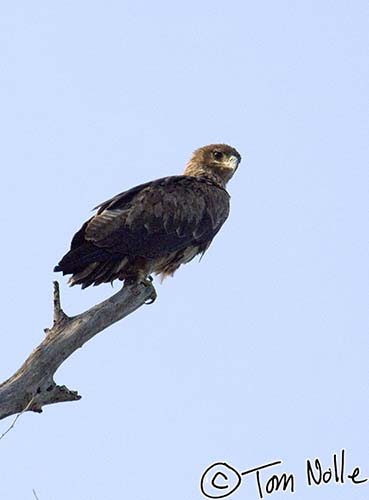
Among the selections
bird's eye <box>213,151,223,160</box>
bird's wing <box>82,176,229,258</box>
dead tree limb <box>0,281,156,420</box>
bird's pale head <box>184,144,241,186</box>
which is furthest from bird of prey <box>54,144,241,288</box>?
dead tree limb <box>0,281,156,420</box>

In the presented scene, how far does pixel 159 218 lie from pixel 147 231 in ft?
0.86

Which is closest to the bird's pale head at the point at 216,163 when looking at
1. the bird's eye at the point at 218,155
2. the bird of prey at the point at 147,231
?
the bird's eye at the point at 218,155

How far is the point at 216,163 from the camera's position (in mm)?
11484

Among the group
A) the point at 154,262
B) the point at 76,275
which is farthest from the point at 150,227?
the point at 76,275

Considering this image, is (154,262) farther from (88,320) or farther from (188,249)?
(88,320)

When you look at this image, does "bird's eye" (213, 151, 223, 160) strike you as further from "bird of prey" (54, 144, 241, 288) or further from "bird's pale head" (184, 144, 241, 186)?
"bird of prey" (54, 144, 241, 288)

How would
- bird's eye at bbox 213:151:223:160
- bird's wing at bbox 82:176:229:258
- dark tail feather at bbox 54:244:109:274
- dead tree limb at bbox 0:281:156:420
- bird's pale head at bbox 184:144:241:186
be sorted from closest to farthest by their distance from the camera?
dead tree limb at bbox 0:281:156:420, dark tail feather at bbox 54:244:109:274, bird's wing at bbox 82:176:229:258, bird's pale head at bbox 184:144:241:186, bird's eye at bbox 213:151:223:160

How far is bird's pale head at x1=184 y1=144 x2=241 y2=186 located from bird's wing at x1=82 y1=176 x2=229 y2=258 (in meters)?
0.96

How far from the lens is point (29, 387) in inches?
279

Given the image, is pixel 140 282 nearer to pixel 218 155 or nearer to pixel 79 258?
pixel 79 258

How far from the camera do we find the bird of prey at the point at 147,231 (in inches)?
344

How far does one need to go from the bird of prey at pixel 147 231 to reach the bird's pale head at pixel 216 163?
64 cm

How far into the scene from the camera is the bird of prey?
8734 mm

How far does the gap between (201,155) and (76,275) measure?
3.31 m
